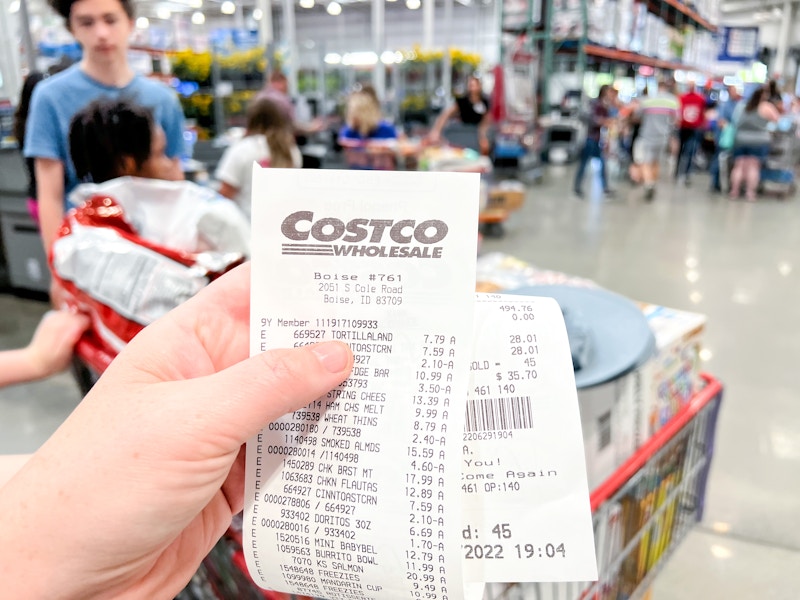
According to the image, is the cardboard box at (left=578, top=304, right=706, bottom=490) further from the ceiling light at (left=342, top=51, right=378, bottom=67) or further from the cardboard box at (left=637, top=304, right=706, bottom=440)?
the ceiling light at (left=342, top=51, right=378, bottom=67)

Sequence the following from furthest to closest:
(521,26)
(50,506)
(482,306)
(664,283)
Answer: (521,26), (664,283), (482,306), (50,506)

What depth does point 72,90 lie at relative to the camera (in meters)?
2.08

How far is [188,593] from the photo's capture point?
121cm

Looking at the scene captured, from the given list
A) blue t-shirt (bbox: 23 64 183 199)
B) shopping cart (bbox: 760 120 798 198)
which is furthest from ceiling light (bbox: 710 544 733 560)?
shopping cart (bbox: 760 120 798 198)

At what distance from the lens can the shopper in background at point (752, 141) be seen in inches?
305

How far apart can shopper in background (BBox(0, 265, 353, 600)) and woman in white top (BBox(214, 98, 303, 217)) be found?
8.86ft

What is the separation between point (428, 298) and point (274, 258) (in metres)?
0.17

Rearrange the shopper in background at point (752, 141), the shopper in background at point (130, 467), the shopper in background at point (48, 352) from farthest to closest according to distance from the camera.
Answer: the shopper in background at point (752, 141) → the shopper in background at point (48, 352) → the shopper in background at point (130, 467)

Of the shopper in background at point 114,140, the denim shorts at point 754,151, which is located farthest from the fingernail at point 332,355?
the denim shorts at point 754,151

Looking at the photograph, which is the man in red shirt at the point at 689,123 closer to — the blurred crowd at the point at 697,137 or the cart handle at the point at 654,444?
the blurred crowd at the point at 697,137

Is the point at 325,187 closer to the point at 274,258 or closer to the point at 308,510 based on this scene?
the point at 274,258

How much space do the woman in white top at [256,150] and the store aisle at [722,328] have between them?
1.28m

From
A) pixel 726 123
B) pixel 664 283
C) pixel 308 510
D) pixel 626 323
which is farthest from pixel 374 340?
pixel 726 123

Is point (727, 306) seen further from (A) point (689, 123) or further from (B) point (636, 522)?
(A) point (689, 123)
